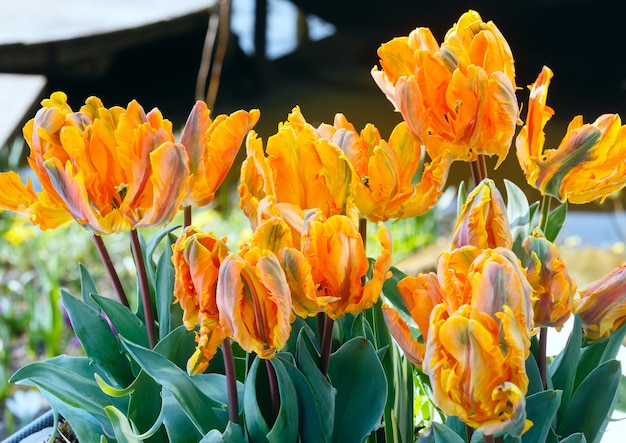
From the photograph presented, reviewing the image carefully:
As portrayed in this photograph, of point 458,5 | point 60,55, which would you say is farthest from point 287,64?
point 60,55

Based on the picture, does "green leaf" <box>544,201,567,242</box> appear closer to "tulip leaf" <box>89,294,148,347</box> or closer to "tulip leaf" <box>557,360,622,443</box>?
"tulip leaf" <box>557,360,622,443</box>

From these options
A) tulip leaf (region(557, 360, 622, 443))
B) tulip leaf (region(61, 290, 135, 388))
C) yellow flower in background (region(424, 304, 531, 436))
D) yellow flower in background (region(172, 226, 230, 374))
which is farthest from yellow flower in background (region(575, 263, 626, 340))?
tulip leaf (region(61, 290, 135, 388))

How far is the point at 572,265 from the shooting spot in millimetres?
2354

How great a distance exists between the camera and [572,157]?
22.8 inches

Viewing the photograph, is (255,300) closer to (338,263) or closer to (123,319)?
(338,263)

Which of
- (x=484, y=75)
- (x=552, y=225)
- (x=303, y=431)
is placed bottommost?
(x=303, y=431)

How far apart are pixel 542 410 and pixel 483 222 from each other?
13cm

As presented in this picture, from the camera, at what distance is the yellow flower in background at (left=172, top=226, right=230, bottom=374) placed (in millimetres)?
480

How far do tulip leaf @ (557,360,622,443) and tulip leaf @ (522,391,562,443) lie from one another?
57 mm

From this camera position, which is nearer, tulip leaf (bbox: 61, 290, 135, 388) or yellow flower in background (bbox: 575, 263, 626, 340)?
yellow flower in background (bbox: 575, 263, 626, 340)

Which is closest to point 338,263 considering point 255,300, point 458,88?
point 255,300

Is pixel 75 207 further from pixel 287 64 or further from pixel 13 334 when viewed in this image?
pixel 287 64

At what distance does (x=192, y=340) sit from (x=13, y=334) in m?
1.71

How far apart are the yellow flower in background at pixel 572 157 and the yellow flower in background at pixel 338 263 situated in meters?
0.15
